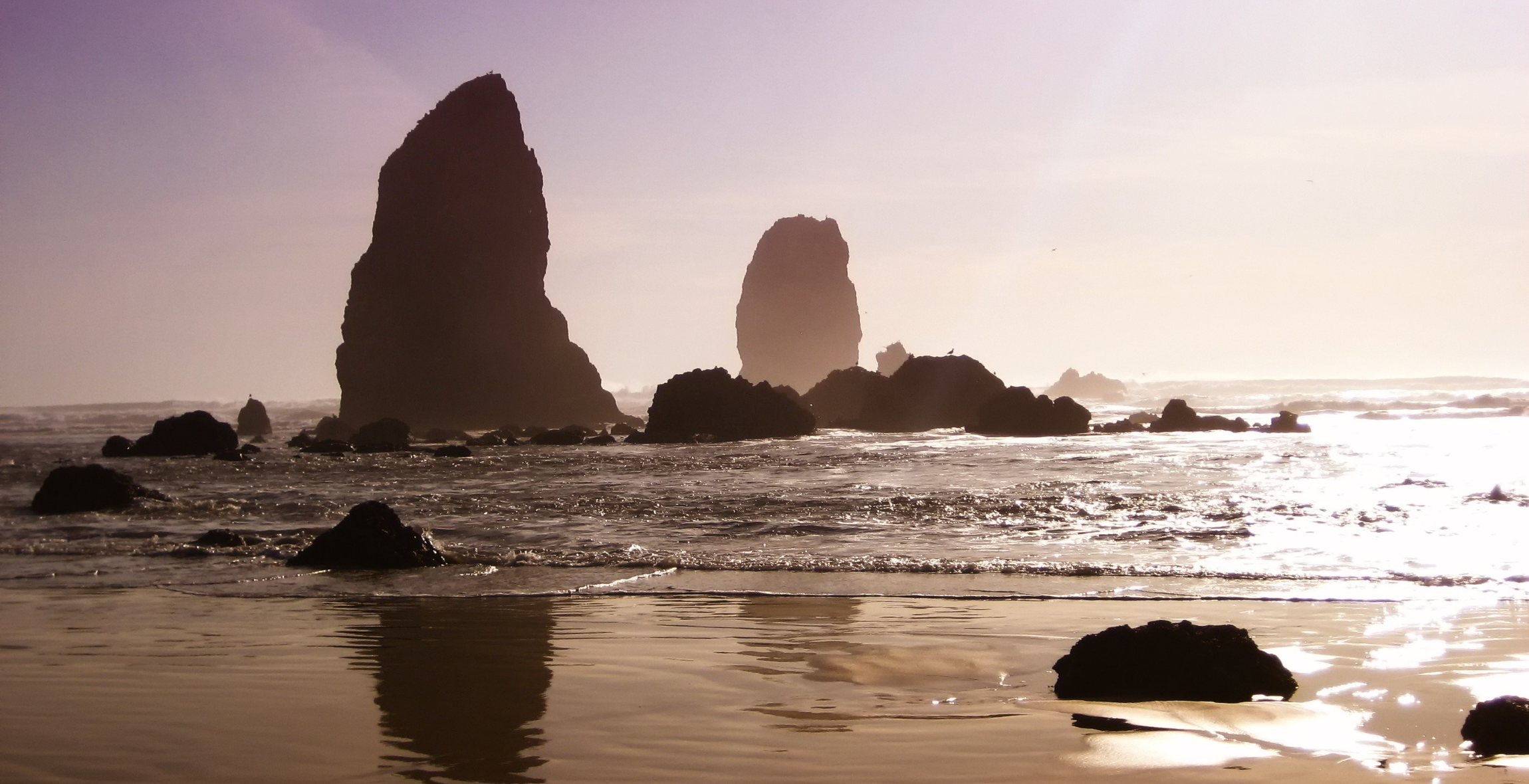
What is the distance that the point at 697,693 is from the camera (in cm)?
575

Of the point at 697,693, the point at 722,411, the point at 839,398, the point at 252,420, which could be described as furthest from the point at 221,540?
the point at 252,420

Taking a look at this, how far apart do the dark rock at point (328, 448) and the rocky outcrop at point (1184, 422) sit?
31702mm

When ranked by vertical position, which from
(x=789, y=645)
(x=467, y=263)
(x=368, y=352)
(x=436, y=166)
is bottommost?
(x=789, y=645)

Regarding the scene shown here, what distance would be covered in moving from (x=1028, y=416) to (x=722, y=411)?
516 inches

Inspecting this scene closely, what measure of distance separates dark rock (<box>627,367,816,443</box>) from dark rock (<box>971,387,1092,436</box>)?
25.9ft

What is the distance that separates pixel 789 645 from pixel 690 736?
233 centimetres

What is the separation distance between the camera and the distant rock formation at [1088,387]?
136 meters

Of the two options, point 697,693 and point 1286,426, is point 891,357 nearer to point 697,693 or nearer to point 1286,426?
point 1286,426

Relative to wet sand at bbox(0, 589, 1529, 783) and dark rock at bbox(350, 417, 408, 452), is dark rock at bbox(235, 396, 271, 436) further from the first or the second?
wet sand at bbox(0, 589, 1529, 783)

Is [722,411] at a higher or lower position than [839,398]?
lower

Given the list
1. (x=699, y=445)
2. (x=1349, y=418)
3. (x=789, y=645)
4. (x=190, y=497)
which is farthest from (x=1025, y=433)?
(x=789, y=645)

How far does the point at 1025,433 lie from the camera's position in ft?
149

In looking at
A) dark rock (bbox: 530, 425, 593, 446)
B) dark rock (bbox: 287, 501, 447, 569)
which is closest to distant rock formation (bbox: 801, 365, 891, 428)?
dark rock (bbox: 530, 425, 593, 446)

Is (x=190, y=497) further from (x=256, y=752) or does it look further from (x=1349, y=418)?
(x=1349, y=418)
